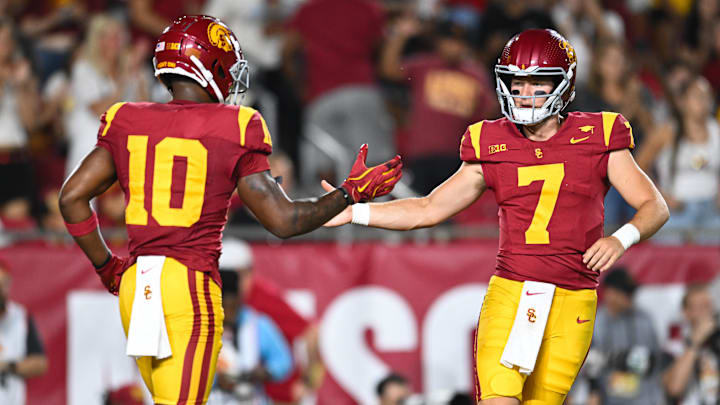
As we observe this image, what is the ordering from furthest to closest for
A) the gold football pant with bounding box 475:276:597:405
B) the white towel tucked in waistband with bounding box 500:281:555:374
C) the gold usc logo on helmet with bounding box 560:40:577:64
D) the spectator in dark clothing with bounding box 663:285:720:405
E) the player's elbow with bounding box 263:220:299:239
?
1. the spectator in dark clothing with bounding box 663:285:720:405
2. the gold usc logo on helmet with bounding box 560:40:577:64
3. the gold football pant with bounding box 475:276:597:405
4. the white towel tucked in waistband with bounding box 500:281:555:374
5. the player's elbow with bounding box 263:220:299:239

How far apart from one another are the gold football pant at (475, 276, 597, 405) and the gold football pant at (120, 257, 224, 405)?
1.21 meters

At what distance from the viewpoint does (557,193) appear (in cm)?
503

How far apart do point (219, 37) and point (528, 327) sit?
183 centimetres

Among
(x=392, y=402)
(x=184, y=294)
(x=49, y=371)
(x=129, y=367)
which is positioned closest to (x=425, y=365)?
(x=392, y=402)

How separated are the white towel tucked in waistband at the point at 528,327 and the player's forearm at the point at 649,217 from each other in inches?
18.1

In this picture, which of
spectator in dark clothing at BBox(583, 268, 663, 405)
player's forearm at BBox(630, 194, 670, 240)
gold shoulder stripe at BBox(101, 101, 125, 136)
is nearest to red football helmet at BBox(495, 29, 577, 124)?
player's forearm at BBox(630, 194, 670, 240)

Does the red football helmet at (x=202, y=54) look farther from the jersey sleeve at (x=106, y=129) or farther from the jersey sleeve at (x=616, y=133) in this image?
the jersey sleeve at (x=616, y=133)

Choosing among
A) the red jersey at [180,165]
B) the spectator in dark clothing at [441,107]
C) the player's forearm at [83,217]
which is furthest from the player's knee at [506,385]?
the spectator in dark clothing at [441,107]

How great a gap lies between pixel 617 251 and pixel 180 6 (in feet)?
20.6

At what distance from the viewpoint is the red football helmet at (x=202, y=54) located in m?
4.73

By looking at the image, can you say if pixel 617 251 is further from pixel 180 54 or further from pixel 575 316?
pixel 180 54

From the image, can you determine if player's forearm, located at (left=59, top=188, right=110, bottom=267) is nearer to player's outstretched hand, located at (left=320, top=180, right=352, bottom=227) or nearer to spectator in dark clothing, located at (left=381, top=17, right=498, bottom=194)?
player's outstretched hand, located at (left=320, top=180, right=352, bottom=227)

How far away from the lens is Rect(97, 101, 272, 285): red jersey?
4605 mm

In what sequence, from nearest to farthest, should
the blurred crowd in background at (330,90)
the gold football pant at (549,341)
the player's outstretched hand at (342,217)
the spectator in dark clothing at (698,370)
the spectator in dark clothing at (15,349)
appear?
1. the gold football pant at (549,341)
2. the player's outstretched hand at (342,217)
3. the spectator in dark clothing at (15,349)
4. the spectator in dark clothing at (698,370)
5. the blurred crowd in background at (330,90)
